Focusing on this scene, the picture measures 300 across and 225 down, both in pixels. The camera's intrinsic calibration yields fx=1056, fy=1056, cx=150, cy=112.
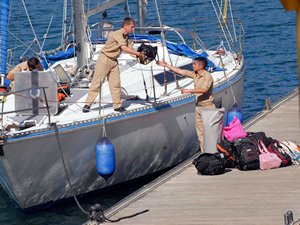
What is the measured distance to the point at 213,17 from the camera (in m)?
33.7

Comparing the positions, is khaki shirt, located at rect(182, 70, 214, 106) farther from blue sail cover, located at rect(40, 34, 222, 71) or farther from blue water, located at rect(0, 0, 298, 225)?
blue sail cover, located at rect(40, 34, 222, 71)

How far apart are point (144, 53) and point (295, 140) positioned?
3003 millimetres

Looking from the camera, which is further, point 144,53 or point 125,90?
point 125,90

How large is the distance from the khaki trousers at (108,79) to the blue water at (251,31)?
2122mm

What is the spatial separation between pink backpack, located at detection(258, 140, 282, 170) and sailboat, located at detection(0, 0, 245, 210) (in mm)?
2161

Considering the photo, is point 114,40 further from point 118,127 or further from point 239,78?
point 239,78

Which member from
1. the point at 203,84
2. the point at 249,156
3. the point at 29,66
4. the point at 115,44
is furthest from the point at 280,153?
the point at 29,66

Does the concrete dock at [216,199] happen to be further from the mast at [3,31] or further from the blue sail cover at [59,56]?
the blue sail cover at [59,56]

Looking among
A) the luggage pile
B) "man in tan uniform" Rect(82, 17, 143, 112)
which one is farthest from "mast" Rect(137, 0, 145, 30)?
the luggage pile

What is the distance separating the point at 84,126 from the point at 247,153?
2.41m

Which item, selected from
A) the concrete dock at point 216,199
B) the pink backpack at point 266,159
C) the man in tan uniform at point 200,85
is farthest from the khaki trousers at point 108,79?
the pink backpack at point 266,159

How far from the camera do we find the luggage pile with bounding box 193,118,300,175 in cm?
1455

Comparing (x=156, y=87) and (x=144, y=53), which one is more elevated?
(x=144, y=53)

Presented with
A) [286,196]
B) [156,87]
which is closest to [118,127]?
[156,87]
